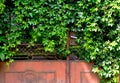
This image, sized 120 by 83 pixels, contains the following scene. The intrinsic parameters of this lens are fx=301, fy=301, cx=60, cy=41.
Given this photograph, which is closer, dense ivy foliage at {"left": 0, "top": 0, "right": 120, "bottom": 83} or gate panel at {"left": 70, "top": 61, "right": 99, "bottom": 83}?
dense ivy foliage at {"left": 0, "top": 0, "right": 120, "bottom": 83}

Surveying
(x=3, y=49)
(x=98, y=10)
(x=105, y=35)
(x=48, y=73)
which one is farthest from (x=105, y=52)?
(x=3, y=49)

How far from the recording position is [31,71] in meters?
4.76

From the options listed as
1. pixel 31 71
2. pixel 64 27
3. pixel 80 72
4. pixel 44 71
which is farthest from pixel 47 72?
pixel 64 27

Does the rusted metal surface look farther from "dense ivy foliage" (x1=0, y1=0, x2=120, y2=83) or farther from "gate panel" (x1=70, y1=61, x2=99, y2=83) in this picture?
"dense ivy foliage" (x1=0, y1=0, x2=120, y2=83)

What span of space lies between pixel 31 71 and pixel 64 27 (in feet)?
2.86

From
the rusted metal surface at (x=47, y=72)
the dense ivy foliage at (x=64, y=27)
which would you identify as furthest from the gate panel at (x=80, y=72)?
the dense ivy foliage at (x=64, y=27)

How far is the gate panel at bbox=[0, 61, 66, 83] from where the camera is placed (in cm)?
476

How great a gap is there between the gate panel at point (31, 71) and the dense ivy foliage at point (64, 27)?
0.21 metres

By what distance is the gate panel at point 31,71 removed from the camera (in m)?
4.76

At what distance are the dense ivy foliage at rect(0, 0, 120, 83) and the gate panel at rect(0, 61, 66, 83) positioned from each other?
0.21 m

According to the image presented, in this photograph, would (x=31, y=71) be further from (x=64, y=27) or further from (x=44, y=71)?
(x=64, y=27)

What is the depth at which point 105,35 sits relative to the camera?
15.3 ft

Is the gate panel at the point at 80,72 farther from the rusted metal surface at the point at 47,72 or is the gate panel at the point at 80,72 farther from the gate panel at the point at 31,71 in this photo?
the gate panel at the point at 31,71

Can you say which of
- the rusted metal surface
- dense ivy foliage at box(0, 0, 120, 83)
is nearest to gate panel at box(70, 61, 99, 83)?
the rusted metal surface
